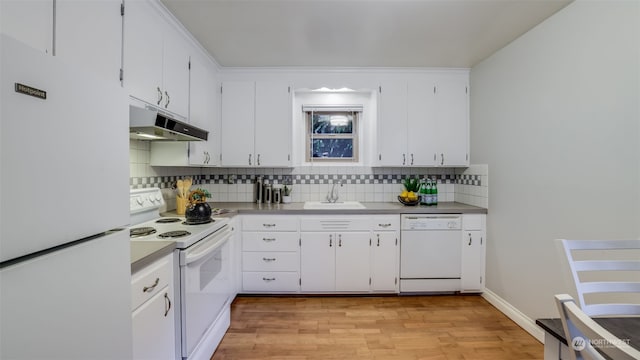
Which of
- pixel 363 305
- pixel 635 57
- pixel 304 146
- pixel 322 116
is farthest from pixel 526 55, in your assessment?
pixel 363 305

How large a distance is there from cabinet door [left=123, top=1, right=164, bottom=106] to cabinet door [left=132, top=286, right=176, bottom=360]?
3.65ft

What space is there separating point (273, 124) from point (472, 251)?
2448 millimetres

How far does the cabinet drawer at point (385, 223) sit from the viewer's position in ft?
8.65

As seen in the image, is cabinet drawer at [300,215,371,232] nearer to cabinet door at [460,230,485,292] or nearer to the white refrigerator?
cabinet door at [460,230,485,292]

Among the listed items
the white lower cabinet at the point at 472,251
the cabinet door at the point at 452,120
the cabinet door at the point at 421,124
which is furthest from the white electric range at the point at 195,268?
the cabinet door at the point at 452,120

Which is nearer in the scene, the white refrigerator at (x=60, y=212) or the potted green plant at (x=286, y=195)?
the white refrigerator at (x=60, y=212)

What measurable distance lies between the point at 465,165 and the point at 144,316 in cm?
304

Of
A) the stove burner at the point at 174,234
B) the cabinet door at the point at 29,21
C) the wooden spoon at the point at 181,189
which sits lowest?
the stove burner at the point at 174,234

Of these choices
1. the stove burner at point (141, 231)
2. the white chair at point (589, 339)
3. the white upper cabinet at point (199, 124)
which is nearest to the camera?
the white chair at point (589, 339)

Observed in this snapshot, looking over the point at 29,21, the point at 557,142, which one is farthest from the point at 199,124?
the point at 557,142

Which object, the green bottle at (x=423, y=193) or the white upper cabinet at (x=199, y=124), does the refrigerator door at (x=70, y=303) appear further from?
the green bottle at (x=423, y=193)

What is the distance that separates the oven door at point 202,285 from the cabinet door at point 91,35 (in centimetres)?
101

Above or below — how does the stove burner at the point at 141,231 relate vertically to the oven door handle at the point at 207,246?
above

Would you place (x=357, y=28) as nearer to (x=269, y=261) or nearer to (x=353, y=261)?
(x=353, y=261)
